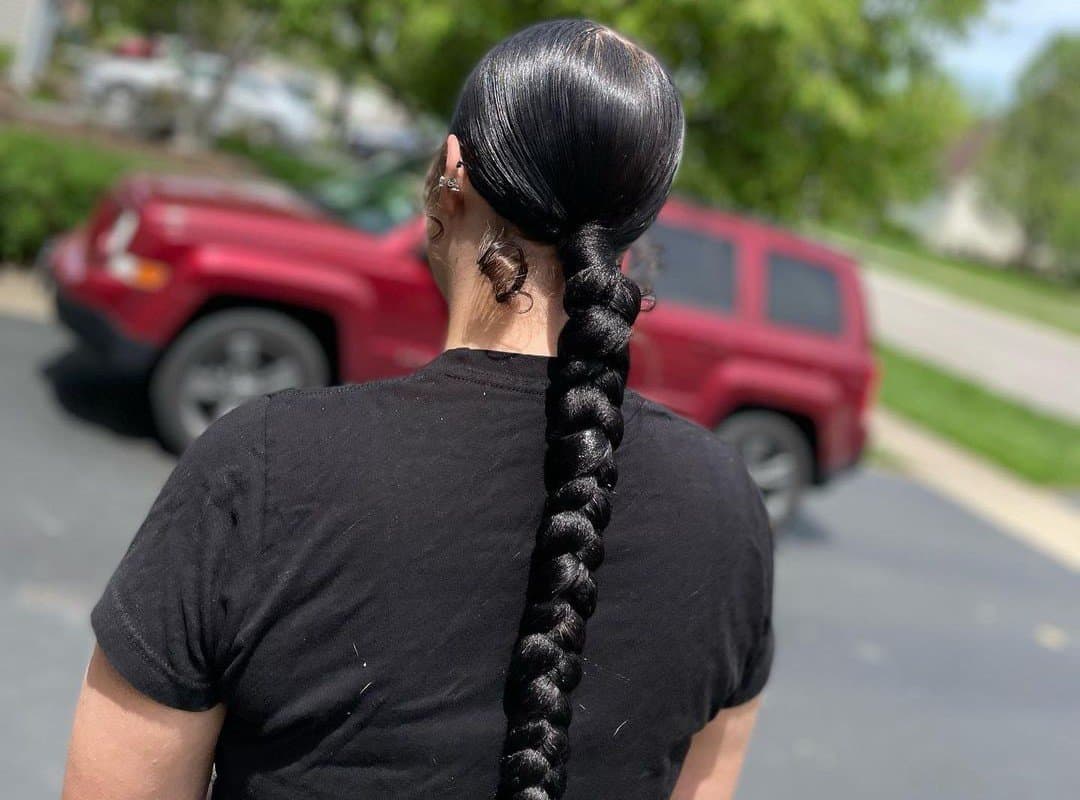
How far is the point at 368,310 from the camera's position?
6.78 metres

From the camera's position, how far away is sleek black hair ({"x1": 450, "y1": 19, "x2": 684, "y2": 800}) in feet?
4.33

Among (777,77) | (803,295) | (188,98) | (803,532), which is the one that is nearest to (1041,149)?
(188,98)

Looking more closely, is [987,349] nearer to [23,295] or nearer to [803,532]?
[803,532]

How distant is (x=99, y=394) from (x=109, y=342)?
1140mm

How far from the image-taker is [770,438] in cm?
763

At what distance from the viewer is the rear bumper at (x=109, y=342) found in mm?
6555

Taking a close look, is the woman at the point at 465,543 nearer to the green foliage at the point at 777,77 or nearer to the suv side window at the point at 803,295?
the suv side window at the point at 803,295

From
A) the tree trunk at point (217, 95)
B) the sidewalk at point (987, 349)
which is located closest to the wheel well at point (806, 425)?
the tree trunk at point (217, 95)

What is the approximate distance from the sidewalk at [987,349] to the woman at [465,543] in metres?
16.1

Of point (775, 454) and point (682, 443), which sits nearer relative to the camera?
point (682, 443)

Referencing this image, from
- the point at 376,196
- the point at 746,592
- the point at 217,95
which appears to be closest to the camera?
the point at 746,592

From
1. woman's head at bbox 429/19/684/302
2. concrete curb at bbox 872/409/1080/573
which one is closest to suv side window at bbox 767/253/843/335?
concrete curb at bbox 872/409/1080/573

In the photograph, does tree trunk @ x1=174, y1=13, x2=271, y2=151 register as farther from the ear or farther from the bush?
the ear

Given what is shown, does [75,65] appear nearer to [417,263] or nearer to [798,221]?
[798,221]
